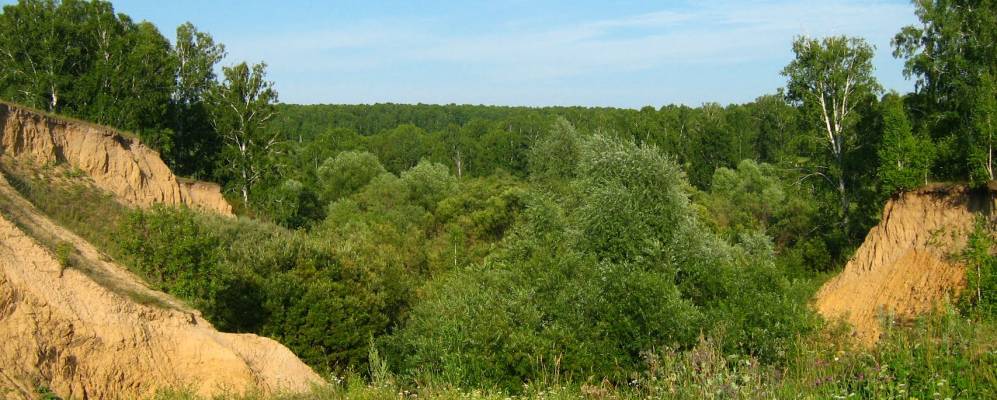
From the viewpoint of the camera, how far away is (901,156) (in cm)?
3131

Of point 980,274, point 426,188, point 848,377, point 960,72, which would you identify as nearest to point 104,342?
point 848,377

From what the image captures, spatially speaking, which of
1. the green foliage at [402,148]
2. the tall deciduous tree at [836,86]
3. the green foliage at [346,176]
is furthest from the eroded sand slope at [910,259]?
the green foliage at [402,148]

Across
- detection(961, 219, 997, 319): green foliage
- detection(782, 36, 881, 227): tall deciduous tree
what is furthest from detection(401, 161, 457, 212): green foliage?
detection(961, 219, 997, 319): green foliage

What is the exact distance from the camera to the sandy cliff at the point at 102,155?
28.8 metres

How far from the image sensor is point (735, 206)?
65.1m

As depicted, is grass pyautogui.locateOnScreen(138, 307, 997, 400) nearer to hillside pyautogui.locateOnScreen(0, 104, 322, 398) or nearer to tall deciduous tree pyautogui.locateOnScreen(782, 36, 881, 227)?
hillside pyautogui.locateOnScreen(0, 104, 322, 398)

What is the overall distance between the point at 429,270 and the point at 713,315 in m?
29.9

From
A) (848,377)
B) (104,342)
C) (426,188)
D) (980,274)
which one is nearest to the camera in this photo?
(848,377)

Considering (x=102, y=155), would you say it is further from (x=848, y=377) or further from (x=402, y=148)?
(x=402, y=148)

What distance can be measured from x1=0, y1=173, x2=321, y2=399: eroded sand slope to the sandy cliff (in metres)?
→ 13.4

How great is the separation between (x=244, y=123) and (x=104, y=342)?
3341 centimetres

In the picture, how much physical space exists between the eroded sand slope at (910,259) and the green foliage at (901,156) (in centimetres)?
77

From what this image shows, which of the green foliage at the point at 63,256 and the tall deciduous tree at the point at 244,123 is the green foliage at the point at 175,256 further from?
the tall deciduous tree at the point at 244,123

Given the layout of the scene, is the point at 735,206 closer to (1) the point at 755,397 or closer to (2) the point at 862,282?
(2) the point at 862,282
